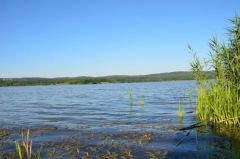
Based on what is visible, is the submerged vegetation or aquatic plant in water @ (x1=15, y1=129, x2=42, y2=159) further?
the submerged vegetation

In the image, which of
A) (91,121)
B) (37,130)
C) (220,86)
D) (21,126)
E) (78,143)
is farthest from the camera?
(91,121)

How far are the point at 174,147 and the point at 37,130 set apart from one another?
9.48 m

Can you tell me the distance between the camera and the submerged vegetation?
50.6 feet

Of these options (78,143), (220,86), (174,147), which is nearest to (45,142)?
(78,143)

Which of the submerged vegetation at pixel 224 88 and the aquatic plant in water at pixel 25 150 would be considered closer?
the aquatic plant in water at pixel 25 150

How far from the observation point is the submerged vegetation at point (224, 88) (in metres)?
15.4

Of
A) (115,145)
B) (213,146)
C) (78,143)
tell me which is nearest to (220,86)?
(213,146)

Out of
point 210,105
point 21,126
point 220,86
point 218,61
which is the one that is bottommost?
point 21,126

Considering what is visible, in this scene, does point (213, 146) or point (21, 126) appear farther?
point (21, 126)

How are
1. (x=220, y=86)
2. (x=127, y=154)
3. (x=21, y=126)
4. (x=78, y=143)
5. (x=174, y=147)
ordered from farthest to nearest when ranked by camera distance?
1. (x=21, y=126)
2. (x=220, y=86)
3. (x=78, y=143)
4. (x=174, y=147)
5. (x=127, y=154)

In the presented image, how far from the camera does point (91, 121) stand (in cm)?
2305

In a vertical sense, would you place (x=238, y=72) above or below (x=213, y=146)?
above

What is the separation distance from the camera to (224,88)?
16406mm

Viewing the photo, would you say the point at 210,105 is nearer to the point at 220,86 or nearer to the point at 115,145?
the point at 220,86
